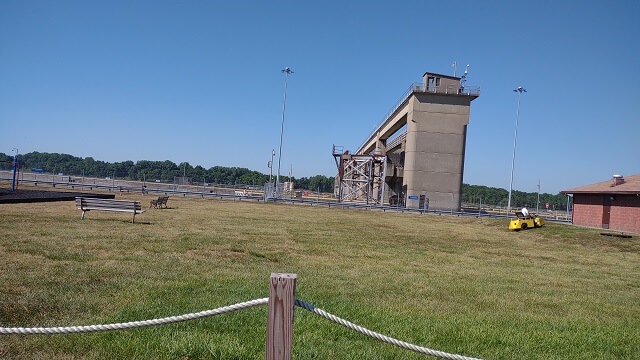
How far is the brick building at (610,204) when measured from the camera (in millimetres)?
26047

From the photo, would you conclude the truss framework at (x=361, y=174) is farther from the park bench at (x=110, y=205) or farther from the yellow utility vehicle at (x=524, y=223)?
the park bench at (x=110, y=205)

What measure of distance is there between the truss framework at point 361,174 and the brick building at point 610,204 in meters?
24.3

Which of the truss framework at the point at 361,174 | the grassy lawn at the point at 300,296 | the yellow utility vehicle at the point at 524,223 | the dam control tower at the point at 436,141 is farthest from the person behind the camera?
the truss framework at the point at 361,174

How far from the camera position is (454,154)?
46.8 meters

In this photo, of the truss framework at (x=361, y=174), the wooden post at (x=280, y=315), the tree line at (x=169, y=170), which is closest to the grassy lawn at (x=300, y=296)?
the wooden post at (x=280, y=315)

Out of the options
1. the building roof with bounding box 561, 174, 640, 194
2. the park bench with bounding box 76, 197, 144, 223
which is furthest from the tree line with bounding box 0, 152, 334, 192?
the park bench with bounding box 76, 197, 144, 223

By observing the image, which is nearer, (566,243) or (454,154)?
(566,243)

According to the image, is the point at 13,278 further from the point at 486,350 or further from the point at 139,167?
the point at 139,167

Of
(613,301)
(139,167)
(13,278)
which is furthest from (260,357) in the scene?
(139,167)

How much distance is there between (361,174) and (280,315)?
52.7 meters

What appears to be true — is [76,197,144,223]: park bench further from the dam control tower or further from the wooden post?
the dam control tower

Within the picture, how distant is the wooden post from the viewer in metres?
3.02

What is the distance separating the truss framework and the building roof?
24.1m

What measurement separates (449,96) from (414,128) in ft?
16.8
